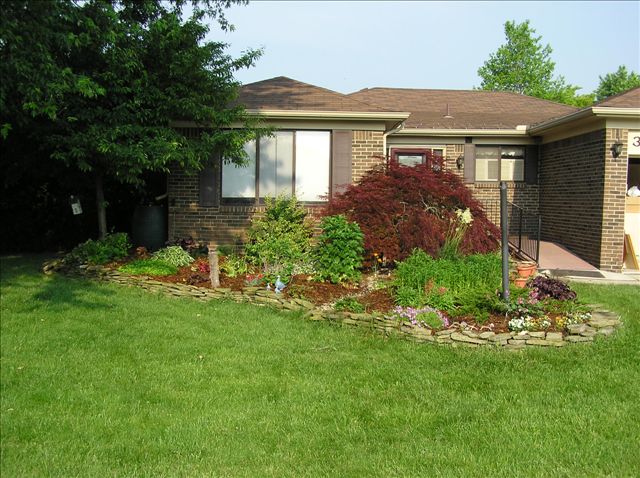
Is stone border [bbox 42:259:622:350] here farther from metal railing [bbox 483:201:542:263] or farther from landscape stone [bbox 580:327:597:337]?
metal railing [bbox 483:201:542:263]

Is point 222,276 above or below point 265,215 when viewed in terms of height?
below

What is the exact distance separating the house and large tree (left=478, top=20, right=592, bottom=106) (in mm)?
28494

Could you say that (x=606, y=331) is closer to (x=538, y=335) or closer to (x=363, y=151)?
(x=538, y=335)

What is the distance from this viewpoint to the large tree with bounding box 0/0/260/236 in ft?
24.7

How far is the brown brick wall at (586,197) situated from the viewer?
998 cm

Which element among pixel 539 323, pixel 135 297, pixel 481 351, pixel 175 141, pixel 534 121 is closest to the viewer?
pixel 481 351

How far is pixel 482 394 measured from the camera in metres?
4.36

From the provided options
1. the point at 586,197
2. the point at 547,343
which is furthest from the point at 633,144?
the point at 547,343

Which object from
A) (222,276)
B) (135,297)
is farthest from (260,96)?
(135,297)

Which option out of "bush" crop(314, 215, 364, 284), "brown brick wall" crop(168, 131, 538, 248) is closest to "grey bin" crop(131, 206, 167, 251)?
"brown brick wall" crop(168, 131, 538, 248)

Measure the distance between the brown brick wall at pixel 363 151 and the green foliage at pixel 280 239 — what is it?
1.34 m

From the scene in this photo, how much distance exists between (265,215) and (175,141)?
2.11 metres

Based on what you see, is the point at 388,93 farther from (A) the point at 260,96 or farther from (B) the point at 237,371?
(B) the point at 237,371

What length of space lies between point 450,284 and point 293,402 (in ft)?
10.3
